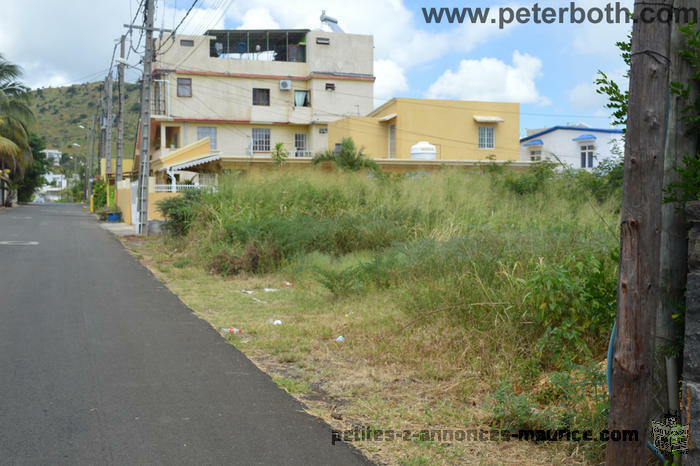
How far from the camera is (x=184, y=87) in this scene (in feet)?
147

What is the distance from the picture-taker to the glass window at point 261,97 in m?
47.0

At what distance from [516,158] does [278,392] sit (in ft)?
123

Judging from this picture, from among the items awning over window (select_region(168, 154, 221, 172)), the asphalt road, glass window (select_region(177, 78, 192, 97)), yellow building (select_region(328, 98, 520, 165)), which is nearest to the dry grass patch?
the asphalt road

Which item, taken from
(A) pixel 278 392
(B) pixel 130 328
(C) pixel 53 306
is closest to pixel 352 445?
(A) pixel 278 392

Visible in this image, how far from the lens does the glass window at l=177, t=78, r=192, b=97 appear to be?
44.7m

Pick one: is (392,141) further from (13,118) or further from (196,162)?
(13,118)

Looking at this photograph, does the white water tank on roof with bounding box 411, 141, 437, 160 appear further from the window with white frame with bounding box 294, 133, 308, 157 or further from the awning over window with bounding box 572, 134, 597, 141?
the window with white frame with bounding box 294, 133, 308, 157

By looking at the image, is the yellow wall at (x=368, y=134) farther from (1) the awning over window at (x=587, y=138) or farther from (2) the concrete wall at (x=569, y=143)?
(1) the awning over window at (x=587, y=138)

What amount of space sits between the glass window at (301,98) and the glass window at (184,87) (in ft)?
26.3

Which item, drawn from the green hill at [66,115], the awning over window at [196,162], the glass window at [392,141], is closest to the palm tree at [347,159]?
the awning over window at [196,162]

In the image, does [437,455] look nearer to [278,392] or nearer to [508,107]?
[278,392]

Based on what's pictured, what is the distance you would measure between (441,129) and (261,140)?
14897mm

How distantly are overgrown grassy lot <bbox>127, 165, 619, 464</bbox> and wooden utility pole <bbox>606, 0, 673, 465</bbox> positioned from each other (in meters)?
0.95
